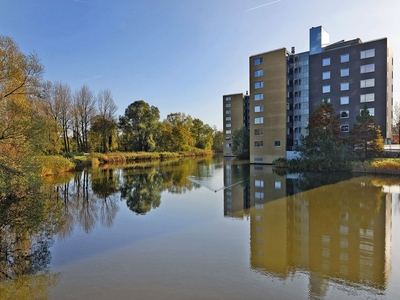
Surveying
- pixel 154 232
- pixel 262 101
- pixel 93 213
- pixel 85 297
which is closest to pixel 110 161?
pixel 262 101

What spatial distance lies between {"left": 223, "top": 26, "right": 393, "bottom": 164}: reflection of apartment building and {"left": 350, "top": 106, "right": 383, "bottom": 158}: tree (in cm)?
538

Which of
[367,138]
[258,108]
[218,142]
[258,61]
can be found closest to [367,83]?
[367,138]

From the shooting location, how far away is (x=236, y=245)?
6.36m

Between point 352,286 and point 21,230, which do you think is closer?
point 352,286

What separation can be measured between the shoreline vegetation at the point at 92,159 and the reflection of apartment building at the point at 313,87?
861 inches

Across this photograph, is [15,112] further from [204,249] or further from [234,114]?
[234,114]

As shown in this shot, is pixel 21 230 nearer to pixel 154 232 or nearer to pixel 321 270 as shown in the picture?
pixel 154 232

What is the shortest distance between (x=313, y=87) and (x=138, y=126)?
109 ft

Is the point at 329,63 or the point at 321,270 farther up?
the point at 329,63

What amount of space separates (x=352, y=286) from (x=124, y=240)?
5.52 meters

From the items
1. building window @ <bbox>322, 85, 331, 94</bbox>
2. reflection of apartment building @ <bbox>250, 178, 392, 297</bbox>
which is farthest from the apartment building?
reflection of apartment building @ <bbox>250, 178, 392, 297</bbox>

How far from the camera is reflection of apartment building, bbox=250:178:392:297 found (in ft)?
15.9

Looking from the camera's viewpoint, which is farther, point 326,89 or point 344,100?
point 326,89

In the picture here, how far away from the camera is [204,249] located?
6.12 m
